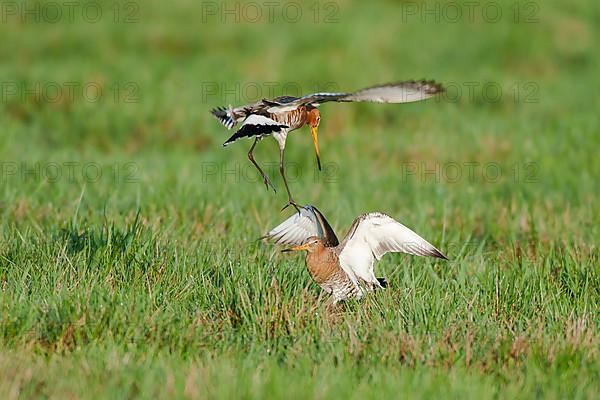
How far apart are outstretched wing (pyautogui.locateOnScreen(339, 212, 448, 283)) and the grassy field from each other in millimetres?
198

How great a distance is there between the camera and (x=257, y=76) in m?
12.7

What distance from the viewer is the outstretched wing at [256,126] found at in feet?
16.1

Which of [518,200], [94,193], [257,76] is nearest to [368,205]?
[518,200]

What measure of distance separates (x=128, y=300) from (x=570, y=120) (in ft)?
25.6

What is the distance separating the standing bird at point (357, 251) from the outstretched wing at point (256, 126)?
63 cm
